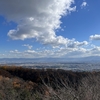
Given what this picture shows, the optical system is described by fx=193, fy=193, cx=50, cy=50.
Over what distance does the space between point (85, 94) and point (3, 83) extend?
4426 cm

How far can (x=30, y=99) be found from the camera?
27.1 m

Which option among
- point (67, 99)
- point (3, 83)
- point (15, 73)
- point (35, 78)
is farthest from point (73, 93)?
point (15, 73)

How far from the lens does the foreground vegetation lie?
405 centimetres

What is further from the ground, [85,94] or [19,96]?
[85,94]

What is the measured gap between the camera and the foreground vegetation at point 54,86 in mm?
4047

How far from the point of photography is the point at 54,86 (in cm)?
1045

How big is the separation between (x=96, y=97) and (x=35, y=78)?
5429cm

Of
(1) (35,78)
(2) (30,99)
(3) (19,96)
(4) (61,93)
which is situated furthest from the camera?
(1) (35,78)

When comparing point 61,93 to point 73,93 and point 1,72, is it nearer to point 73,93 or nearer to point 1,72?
point 73,93

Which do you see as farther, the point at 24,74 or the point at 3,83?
the point at 24,74

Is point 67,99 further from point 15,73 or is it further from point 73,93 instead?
point 15,73

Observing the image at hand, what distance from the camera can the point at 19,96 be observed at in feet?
98.7

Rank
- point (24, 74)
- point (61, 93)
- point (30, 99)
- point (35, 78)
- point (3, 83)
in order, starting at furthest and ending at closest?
point (24, 74), point (35, 78), point (3, 83), point (30, 99), point (61, 93)

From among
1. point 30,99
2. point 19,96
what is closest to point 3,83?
point 19,96
